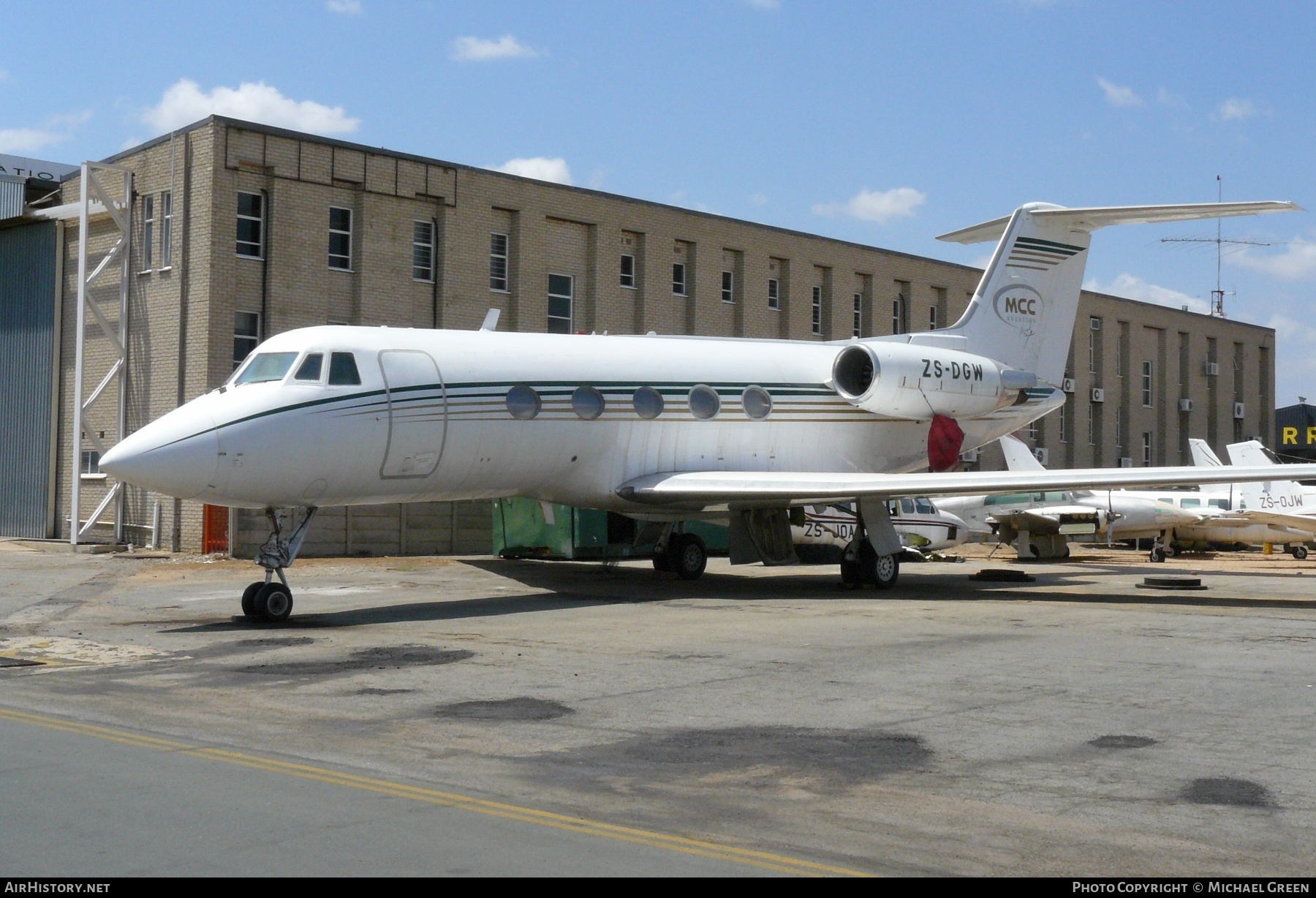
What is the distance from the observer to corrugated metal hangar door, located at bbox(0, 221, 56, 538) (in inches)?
1348

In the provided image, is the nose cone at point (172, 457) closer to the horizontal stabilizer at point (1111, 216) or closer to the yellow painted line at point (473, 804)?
the yellow painted line at point (473, 804)

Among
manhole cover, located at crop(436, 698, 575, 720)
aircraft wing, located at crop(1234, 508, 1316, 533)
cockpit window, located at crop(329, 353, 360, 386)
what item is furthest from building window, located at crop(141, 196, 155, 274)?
aircraft wing, located at crop(1234, 508, 1316, 533)

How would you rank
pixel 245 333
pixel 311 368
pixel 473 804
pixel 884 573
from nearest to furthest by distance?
pixel 473 804
pixel 311 368
pixel 884 573
pixel 245 333

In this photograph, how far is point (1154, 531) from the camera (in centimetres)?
3684

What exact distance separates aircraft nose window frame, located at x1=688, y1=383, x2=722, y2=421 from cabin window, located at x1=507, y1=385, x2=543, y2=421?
3234 millimetres

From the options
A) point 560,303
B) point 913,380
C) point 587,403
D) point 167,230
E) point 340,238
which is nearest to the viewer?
point 587,403

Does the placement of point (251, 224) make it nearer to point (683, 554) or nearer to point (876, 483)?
point (683, 554)

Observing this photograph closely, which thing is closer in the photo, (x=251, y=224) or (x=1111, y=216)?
(x=1111, y=216)

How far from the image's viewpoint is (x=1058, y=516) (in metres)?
33.5

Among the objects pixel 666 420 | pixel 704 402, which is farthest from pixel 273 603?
pixel 704 402

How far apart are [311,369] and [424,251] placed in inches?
692

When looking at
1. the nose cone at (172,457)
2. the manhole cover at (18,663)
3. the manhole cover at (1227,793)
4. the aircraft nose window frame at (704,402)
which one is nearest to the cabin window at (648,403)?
the aircraft nose window frame at (704,402)

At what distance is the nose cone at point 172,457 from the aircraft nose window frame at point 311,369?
52.1 inches

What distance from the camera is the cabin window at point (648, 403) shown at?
2043 cm
